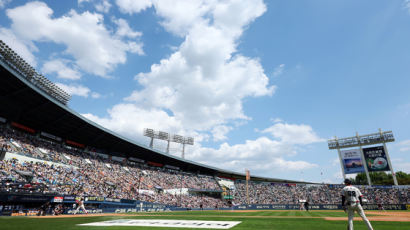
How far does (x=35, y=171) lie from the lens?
92.9 feet

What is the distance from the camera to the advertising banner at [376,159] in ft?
151

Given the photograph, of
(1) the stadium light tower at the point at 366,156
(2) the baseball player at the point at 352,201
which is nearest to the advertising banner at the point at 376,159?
(1) the stadium light tower at the point at 366,156

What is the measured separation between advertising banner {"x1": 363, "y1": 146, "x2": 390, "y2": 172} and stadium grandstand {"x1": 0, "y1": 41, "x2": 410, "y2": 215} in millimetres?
5805

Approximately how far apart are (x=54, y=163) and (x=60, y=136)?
1035 cm

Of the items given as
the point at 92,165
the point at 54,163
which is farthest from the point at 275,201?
the point at 54,163

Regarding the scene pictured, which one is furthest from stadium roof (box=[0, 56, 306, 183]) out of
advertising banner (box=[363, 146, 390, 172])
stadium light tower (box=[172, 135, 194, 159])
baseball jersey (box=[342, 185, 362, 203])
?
advertising banner (box=[363, 146, 390, 172])

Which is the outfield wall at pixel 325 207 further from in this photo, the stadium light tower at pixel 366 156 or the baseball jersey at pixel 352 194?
the baseball jersey at pixel 352 194

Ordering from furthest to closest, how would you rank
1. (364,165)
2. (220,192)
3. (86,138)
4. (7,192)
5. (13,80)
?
(220,192), (364,165), (86,138), (13,80), (7,192)

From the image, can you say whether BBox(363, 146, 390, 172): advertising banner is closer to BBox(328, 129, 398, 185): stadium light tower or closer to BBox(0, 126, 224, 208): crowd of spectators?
BBox(328, 129, 398, 185): stadium light tower

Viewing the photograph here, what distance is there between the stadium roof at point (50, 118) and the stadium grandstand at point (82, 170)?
107 millimetres

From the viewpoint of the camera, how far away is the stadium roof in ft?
91.5

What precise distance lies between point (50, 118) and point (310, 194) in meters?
62.9

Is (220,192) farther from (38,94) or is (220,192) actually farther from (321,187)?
(38,94)

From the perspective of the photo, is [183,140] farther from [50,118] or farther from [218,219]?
[218,219]
